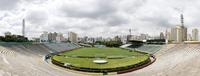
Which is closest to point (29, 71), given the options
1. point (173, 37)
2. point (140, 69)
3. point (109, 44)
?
point (140, 69)

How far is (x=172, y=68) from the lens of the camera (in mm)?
39750

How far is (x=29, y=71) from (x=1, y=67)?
12.9ft

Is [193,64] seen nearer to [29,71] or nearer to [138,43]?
[29,71]

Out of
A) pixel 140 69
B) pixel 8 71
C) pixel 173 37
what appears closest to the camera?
pixel 8 71

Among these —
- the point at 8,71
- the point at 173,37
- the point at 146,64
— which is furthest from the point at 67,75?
the point at 173,37

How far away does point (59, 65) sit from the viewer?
49531 millimetres

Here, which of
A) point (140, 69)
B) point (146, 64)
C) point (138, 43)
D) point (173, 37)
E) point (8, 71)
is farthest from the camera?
point (173, 37)

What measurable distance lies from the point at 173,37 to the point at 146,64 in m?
112

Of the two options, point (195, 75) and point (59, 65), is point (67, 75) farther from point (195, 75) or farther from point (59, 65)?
point (195, 75)

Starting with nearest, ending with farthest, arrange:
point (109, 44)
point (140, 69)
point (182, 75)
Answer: point (182, 75) → point (140, 69) → point (109, 44)

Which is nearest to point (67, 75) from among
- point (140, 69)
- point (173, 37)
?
point (140, 69)

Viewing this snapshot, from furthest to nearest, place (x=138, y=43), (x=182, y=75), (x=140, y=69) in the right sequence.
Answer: (x=138, y=43) → (x=140, y=69) → (x=182, y=75)

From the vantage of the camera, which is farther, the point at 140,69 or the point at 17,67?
the point at 140,69

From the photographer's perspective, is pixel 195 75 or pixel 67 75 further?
pixel 67 75
